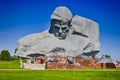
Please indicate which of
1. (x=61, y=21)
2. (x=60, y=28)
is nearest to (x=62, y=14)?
(x=61, y=21)

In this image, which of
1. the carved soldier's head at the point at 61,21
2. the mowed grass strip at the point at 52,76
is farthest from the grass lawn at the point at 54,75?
the carved soldier's head at the point at 61,21

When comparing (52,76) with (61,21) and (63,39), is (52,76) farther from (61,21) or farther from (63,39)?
(63,39)

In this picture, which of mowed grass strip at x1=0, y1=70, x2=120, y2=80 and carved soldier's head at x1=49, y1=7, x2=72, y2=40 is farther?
carved soldier's head at x1=49, y1=7, x2=72, y2=40

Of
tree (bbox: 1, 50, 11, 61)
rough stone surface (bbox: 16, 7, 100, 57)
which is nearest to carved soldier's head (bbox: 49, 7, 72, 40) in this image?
rough stone surface (bbox: 16, 7, 100, 57)

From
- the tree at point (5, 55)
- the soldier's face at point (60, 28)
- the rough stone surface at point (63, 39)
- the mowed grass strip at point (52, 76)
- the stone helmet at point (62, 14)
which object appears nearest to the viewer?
the mowed grass strip at point (52, 76)

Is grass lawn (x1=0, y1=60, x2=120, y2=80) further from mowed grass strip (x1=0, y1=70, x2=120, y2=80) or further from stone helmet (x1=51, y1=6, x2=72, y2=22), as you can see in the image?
stone helmet (x1=51, y1=6, x2=72, y2=22)

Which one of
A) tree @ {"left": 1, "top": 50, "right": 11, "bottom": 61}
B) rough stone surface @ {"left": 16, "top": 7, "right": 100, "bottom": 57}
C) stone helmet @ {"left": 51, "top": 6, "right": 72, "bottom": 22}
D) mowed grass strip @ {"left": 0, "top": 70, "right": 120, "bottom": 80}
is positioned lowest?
mowed grass strip @ {"left": 0, "top": 70, "right": 120, "bottom": 80}

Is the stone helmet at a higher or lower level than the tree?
higher

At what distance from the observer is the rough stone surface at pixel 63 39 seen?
66188mm

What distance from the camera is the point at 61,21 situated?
67500mm

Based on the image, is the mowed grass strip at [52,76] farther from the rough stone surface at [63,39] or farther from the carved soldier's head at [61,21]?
the carved soldier's head at [61,21]

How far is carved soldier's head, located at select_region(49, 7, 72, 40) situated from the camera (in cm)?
6769

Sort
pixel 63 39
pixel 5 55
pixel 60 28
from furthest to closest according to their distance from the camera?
pixel 5 55 < pixel 63 39 < pixel 60 28

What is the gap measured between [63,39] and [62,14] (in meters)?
6.19
